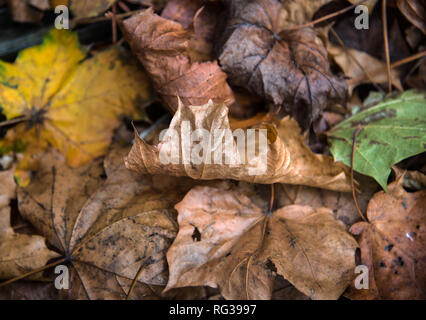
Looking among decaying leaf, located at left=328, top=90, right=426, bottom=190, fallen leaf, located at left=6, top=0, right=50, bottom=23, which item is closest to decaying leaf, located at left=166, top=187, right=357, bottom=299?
decaying leaf, located at left=328, top=90, right=426, bottom=190

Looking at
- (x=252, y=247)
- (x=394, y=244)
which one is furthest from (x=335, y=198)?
(x=252, y=247)

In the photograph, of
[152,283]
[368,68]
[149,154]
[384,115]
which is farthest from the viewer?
[368,68]

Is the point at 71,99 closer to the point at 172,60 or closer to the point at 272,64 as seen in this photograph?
the point at 172,60

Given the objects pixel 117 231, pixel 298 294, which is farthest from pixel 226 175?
pixel 298 294

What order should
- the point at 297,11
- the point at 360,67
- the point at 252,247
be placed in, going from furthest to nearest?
the point at 360,67 → the point at 297,11 → the point at 252,247

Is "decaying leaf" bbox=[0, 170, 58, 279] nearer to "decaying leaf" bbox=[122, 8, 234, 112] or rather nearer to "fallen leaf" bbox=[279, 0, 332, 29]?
"decaying leaf" bbox=[122, 8, 234, 112]
